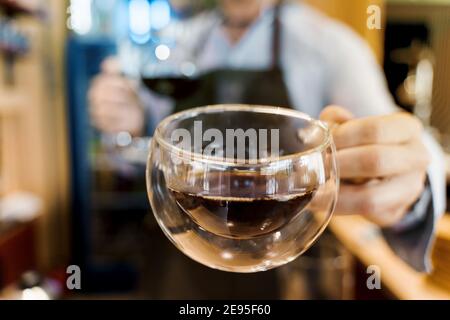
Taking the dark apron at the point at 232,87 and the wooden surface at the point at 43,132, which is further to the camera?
the wooden surface at the point at 43,132

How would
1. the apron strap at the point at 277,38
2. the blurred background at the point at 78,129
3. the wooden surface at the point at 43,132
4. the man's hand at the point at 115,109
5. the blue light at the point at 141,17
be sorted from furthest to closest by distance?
1. the wooden surface at the point at 43,132
2. the blurred background at the point at 78,129
3. the blue light at the point at 141,17
4. the apron strap at the point at 277,38
5. the man's hand at the point at 115,109

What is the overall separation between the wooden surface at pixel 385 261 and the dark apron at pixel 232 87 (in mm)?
229

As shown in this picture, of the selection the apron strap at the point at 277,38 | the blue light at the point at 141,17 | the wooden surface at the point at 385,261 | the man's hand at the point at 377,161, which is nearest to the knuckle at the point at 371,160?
the man's hand at the point at 377,161

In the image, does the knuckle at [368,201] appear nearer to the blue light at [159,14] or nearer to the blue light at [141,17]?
the blue light at [159,14]

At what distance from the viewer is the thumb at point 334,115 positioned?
256mm

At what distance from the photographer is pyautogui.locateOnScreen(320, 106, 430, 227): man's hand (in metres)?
0.25

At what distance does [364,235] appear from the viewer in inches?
39.0

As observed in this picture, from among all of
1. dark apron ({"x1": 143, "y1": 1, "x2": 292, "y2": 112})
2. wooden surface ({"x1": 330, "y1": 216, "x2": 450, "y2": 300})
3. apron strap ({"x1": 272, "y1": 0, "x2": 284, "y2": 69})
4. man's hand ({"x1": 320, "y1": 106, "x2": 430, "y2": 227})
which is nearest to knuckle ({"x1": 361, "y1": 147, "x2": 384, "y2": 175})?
man's hand ({"x1": 320, "y1": 106, "x2": 430, "y2": 227})

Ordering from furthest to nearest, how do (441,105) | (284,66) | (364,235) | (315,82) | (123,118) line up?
(441,105) < (364,235) < (284,66) < (315,82) < (123,118)

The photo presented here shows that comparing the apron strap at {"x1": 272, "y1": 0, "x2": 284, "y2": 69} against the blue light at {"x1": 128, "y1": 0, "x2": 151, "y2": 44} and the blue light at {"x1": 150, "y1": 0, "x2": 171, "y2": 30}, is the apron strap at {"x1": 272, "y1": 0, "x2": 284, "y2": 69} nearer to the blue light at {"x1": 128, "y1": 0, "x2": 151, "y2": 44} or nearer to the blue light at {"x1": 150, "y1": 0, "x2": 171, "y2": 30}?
the blue light at {"x1": 150, "y1": 0, "x2": 171, "y2": 30}

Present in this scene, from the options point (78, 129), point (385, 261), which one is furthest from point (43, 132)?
point (385, 261)

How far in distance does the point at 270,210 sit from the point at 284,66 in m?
0.58
